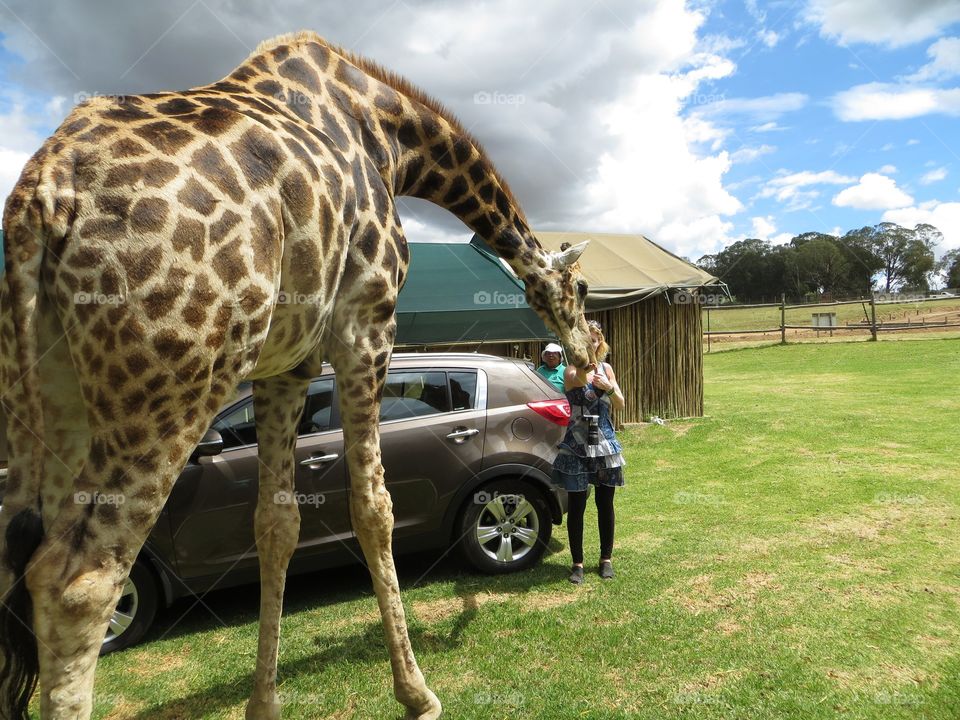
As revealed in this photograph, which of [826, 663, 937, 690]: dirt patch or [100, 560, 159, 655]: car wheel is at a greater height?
[100, 560, 159, 655]: car wheel

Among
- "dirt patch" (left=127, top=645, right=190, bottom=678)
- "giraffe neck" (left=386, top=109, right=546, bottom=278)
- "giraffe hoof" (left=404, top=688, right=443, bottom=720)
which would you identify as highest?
"giraffe neck" (left=386, top=109, right=546, bottom=278)

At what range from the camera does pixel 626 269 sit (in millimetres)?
11531

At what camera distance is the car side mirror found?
378cm

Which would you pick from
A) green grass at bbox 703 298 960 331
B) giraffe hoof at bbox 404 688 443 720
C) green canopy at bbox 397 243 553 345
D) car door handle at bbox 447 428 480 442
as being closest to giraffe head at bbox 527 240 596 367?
car door handle at bbox 447 428 480 442

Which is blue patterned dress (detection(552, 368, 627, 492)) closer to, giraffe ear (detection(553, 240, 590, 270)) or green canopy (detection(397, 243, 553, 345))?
giraffe ear (detection(553, 240, 590, 270))

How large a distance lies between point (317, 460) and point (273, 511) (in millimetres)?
1473

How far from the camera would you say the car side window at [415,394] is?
4.88m

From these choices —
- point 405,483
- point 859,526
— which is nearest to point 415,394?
point 405,483

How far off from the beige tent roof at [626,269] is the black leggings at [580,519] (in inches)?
218

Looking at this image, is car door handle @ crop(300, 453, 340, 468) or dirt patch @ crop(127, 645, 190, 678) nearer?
dirt patch @ crop(127, 645, 190, 678)

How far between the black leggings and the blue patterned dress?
91 mm

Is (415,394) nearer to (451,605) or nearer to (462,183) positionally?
(451,605)

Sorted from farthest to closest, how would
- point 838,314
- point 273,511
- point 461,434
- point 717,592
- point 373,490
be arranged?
point 838,314
point 461,434
point 717,592
point 273,511
point 373,490

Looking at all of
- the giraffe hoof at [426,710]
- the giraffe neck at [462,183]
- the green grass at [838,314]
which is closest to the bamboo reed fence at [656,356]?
the giraffe neck at [462,183]
